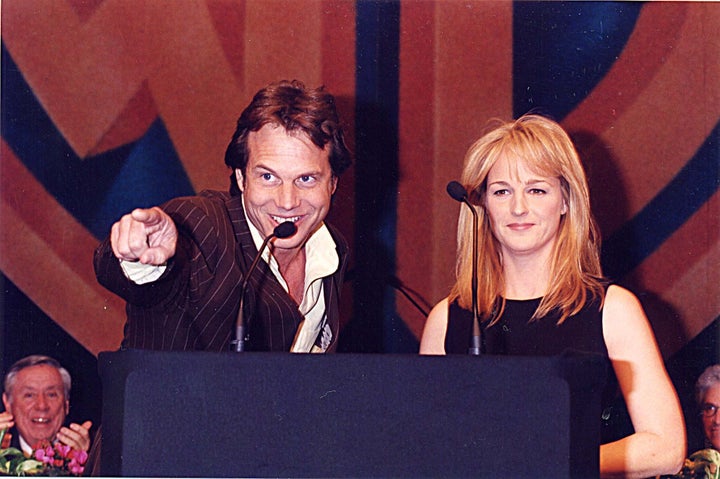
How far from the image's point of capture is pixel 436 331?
110 inches

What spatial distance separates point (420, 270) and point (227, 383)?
91.8 inches

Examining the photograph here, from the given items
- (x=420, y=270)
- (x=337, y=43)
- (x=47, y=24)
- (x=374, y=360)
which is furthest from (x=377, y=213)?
(x=374, y=360)

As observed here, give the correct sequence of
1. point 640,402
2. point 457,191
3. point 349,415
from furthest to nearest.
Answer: point 640,402 → point 457,191 → point 349,415

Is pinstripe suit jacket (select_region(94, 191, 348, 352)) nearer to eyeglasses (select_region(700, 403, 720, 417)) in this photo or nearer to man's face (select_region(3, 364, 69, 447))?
man's face (select_region(3, 364, 69, 447))

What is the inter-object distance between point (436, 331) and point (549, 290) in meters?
0.35

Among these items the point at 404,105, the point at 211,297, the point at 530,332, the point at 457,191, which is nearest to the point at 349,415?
the point at 457,191

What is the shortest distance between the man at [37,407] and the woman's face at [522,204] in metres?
1.73

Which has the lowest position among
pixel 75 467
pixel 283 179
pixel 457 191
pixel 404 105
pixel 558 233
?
pixel 75 467

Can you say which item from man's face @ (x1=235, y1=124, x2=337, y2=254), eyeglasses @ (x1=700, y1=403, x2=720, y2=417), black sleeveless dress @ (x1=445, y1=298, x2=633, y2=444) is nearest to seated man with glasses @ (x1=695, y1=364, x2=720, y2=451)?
eyeglasses @ (x1=700, y1=403, x2=720, y2=417)

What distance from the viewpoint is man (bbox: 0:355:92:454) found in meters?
3.38

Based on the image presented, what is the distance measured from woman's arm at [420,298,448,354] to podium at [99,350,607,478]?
1198mm

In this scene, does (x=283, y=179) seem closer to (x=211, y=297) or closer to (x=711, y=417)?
(x=211, y=297)

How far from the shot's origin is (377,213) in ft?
12.5

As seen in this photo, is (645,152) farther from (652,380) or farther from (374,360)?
(374,360)
